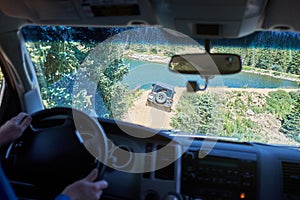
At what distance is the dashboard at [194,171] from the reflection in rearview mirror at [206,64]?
47cm

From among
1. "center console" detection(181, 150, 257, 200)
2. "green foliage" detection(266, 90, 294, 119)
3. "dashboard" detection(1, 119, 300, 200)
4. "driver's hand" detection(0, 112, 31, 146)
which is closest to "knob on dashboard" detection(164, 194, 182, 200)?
"dashboard" detection(1, 119, 300, 200)

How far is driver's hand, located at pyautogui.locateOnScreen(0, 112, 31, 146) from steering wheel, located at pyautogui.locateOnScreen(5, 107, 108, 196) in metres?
0.03

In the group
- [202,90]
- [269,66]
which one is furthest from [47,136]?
[269,66]

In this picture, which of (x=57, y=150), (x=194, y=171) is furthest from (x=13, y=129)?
(x=194, y=171)

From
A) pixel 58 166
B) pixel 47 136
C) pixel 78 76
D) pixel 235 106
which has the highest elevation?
pixel 78 76

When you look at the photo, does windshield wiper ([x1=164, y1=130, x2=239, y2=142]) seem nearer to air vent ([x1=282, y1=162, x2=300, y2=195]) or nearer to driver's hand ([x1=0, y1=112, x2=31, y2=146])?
air vent ([x1=282, y1=162, x2=300, y2=195])

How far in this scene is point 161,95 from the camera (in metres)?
2.74

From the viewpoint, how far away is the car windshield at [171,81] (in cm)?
262

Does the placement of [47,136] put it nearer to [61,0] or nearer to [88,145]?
[88,145]

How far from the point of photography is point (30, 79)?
308 centimetres

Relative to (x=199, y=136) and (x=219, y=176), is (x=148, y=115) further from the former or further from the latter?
(x=219, y=176)

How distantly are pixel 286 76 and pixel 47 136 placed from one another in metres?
1.47

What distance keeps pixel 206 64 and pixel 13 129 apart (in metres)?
1.22

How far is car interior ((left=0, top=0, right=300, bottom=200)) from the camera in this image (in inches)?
96.7
